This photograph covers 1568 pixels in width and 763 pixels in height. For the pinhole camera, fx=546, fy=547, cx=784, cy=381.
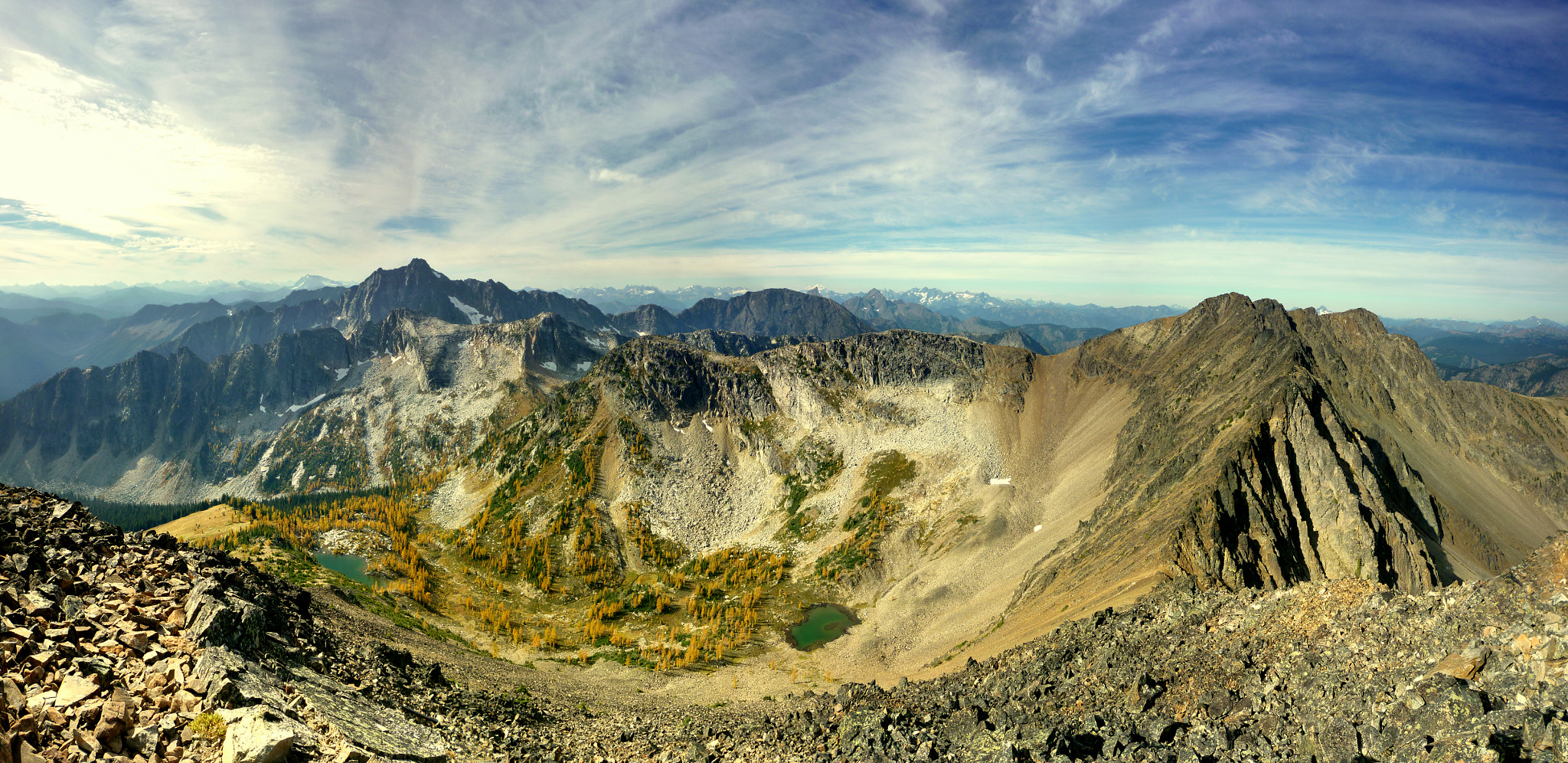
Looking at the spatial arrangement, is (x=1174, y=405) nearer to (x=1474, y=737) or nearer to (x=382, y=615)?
(x=1474, y=737)

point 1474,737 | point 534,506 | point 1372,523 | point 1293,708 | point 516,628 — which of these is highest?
point 1474,737

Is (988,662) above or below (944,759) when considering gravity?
below

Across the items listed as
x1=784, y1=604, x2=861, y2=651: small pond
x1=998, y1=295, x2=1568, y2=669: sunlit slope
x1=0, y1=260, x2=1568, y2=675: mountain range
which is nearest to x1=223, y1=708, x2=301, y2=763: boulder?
x1=0, y1=260, x2=1568, y2=675: mountain range

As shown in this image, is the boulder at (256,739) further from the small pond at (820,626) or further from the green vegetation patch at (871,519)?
the green vegetation patch at (871,519)

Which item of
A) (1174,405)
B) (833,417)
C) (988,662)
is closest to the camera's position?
(988,662)

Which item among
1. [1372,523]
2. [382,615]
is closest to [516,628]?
[382,615]

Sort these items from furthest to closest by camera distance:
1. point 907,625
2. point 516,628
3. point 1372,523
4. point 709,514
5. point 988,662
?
point 709,514 < point 516,628 < point 907,625 < point 1372,523 < point 988,662

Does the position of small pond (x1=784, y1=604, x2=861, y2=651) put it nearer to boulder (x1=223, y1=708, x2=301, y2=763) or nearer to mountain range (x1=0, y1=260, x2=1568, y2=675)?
mountain range (x1=0, y1=260, x2=1568, y2=675)

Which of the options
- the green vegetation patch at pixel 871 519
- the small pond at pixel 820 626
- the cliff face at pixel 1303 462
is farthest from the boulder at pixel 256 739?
the green vegetation patch at pixel 871 519

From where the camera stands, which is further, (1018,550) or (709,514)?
(709,514)
